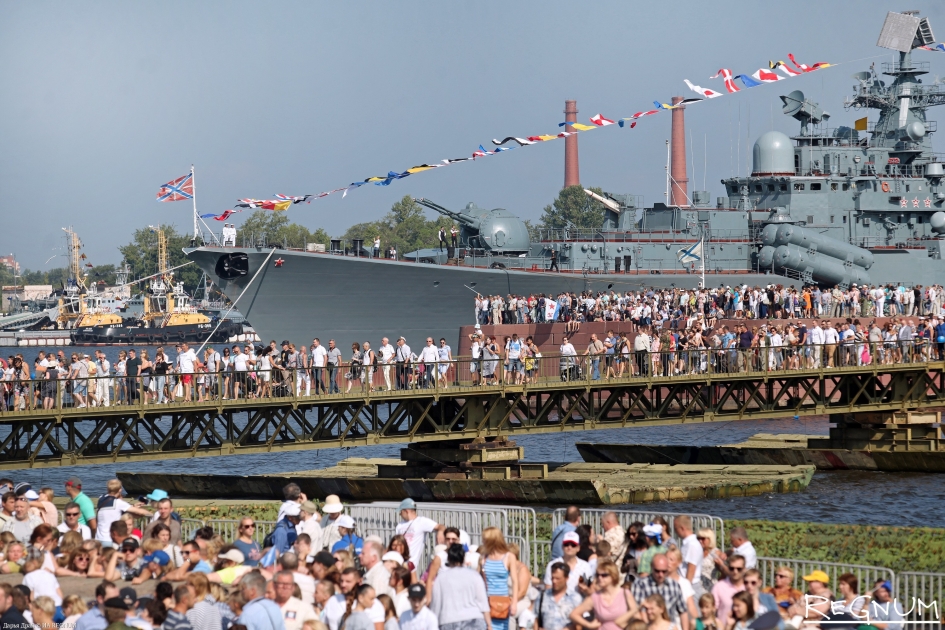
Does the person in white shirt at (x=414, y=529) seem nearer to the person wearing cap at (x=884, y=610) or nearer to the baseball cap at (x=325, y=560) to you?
the baseball cap at (x=325, y=560)

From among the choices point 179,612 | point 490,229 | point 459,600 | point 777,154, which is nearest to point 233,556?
point 179,612

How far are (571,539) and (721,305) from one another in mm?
33929

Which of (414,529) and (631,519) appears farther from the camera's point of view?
(631,519)

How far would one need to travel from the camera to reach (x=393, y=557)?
1161cm

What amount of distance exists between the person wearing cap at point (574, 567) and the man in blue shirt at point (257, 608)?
2453mm

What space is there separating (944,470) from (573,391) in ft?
32.0

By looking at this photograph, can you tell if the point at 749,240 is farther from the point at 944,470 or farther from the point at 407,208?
the point at 407,208

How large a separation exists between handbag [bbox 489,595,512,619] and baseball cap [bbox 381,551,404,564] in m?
0.98

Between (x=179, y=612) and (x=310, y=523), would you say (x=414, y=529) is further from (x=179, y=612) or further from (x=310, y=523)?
(x=179, y=612)

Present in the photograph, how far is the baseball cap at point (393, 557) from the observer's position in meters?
11.5

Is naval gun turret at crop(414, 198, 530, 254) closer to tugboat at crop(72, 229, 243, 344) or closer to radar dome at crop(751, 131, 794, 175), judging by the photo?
radar dome at crop(751, 131, 794, 175)

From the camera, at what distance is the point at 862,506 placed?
26234 millimetres

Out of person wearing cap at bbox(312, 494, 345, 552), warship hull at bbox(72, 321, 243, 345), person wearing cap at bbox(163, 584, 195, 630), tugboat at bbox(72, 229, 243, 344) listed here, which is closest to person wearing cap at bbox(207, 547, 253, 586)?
person wearing cap at bbox(312, 494, 345, 552)

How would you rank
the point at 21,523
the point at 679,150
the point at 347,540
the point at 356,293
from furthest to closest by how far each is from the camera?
the point at 679,150, the point at 356,293, the point at 21,523, the point at 347,540
